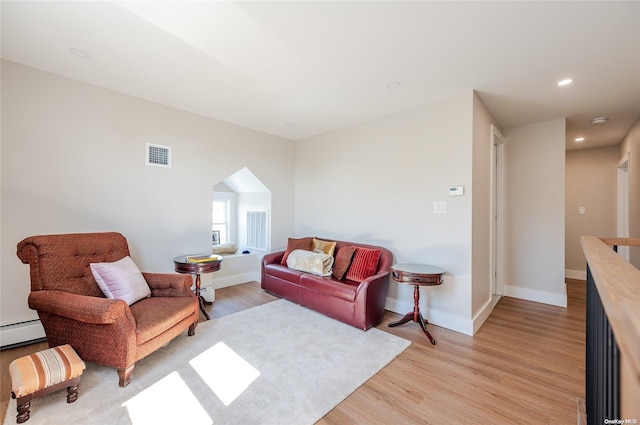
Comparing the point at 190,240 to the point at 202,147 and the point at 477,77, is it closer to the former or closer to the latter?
the point at 202,147

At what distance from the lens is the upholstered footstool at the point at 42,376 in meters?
1.50

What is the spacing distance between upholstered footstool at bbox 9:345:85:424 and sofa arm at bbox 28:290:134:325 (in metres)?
0.24

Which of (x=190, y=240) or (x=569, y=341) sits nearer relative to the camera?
(x=569, y=341)

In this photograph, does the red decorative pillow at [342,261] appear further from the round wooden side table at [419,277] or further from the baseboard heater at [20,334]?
the baseboard heater at [20,334]

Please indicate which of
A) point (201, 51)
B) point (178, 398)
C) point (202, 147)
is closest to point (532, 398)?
point (178, 398)

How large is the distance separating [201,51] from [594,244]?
279 centimetres

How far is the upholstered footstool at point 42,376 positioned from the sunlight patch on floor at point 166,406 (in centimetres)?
39

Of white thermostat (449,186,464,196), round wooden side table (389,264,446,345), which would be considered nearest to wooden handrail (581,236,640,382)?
round wooden side table (389,264,446,345)

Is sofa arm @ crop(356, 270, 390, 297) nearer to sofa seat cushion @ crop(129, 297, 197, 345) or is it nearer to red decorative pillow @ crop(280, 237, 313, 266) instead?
red decorative pillow @ crop(280, 237, 313, 266)

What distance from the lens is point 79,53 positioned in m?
2.21

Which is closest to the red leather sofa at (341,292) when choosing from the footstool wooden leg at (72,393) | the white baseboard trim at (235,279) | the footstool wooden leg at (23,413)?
the white baseboard trim at (235,279)

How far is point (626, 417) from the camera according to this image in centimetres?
63

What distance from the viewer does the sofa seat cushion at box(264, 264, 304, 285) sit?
3.38 metres

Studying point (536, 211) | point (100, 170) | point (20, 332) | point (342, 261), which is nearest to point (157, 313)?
point (20, 332)
